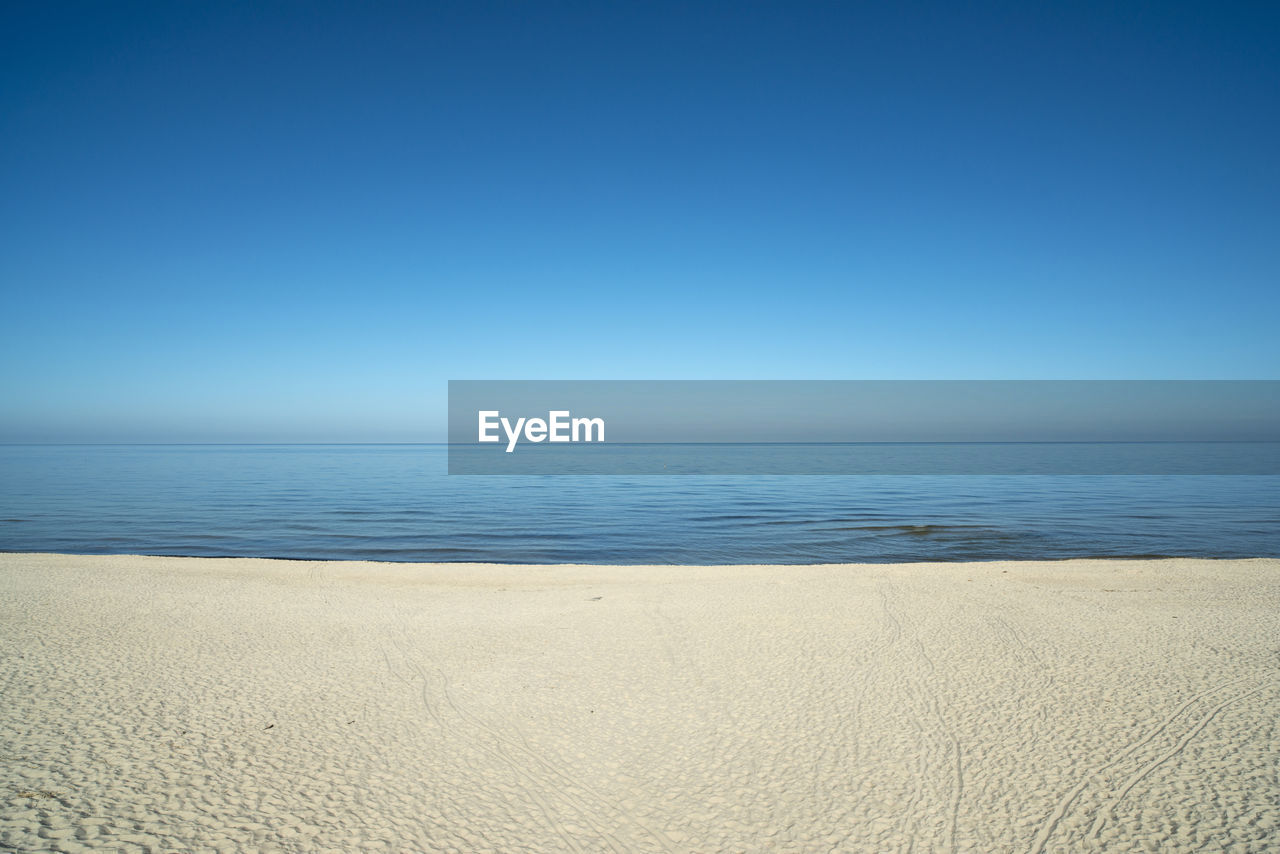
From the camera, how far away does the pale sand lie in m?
3.34

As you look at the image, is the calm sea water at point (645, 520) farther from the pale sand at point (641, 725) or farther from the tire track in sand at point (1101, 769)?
the tire track in sand at point (1101, 769)

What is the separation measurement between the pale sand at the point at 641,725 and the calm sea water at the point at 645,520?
768 centimetres

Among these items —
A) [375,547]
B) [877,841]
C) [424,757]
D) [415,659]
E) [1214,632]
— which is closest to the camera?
[877,841]

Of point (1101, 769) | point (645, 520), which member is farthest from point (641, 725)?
point (645, 520)

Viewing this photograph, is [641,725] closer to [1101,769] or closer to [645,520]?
[1101,769]

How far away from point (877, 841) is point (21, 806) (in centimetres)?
428

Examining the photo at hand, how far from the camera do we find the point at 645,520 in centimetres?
2156

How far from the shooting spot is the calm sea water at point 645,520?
15766 millimetres

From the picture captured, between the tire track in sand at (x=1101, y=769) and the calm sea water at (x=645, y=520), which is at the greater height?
the tire track in sand at (x=1101, y=769)

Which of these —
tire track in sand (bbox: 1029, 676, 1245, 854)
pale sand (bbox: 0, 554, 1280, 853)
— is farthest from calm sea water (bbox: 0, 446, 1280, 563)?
tire track in sand (bbox: 1029, 676, 1245, 854)

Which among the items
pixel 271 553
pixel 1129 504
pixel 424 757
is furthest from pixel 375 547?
pixel 1129 504

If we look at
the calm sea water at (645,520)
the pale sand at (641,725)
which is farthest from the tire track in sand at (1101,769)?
the calm sea water at (645,520)

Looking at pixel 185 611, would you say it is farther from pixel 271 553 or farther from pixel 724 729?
pixel 271 553

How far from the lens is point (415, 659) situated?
601cm
